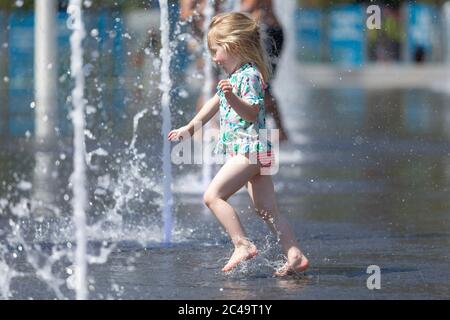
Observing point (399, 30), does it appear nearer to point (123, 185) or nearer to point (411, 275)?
point (123, 185)

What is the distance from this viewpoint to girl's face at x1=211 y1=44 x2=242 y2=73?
658 cm

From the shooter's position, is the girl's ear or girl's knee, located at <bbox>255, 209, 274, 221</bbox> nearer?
the girl's ear

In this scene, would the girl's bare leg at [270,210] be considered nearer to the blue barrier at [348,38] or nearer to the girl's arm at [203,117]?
the girl's arm at [203,117]

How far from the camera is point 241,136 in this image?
6539 mm

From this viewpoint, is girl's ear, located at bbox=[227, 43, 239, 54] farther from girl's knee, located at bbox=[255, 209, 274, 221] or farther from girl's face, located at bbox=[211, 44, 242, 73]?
girl's knee, located at bbox=[255, 209, 274, 221]

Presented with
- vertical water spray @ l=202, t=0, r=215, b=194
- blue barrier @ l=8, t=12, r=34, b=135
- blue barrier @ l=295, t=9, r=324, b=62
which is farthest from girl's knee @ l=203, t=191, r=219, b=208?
blue barrier @ l=295, t=9, r=324, b=62

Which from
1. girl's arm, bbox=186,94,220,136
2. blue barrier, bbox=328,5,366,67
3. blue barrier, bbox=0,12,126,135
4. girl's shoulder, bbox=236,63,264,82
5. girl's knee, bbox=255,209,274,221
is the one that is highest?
blue barrier, bbox=328,5,366,67

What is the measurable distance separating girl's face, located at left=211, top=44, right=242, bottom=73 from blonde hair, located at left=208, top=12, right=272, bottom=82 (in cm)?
2

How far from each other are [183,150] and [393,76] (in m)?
24.8

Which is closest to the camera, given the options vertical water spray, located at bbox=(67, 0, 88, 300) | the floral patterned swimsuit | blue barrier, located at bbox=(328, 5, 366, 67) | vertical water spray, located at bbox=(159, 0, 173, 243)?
vertical water spray, located at bbox=(67, 0, 88, 300)

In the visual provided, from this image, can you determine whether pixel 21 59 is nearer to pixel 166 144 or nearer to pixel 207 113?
pixel 166 144

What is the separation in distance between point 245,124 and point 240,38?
398 millimetres

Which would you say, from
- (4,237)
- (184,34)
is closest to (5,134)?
(184,34)
